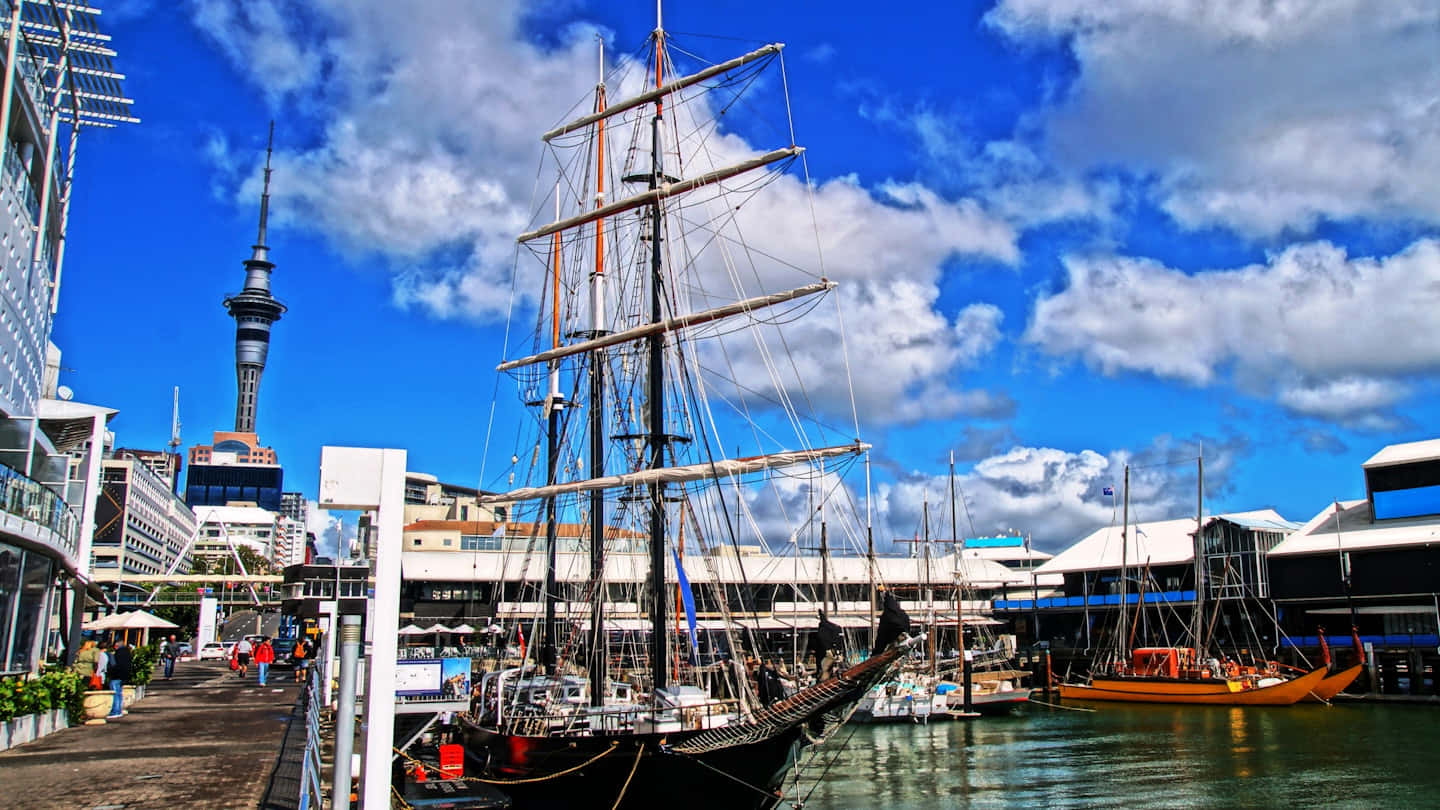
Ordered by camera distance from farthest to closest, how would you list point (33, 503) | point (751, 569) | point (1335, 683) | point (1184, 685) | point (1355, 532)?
point (751, 569)
point (1355, 532)
point (1184, 685)
point (1335, 683)
point (33, 503)

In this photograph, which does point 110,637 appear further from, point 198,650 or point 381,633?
point 381,633

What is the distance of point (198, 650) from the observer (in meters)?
70.4

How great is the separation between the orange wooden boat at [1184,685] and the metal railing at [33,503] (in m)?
56.4

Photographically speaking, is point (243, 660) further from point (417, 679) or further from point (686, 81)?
point (686, 81)

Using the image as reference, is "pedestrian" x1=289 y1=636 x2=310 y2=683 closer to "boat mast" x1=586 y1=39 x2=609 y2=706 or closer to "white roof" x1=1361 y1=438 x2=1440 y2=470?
"boat mast" x1=586 y1=39 x2=609 y2=706

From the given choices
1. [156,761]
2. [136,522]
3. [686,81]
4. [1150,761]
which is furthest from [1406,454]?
[136,522]

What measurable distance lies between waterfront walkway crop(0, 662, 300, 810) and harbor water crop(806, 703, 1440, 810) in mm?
15078

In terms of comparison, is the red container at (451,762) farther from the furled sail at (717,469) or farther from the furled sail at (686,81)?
the furled sail at (686,81)

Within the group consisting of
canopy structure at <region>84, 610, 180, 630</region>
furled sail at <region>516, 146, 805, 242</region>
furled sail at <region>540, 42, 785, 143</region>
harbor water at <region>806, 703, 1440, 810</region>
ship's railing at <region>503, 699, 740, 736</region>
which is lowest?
harbor water at <region>806, 703, 1440, 810</region>

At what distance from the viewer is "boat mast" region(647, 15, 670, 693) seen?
28359mm

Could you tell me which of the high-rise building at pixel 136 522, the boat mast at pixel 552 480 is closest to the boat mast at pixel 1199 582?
the boat mast at pixel 552 480

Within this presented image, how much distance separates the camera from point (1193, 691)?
61.8m

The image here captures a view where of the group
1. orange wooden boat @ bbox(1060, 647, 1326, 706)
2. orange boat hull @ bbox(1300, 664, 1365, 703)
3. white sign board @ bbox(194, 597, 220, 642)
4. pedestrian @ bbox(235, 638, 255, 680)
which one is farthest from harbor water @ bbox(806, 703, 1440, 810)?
white sign board @ bbox(194, 597, 220, 642)

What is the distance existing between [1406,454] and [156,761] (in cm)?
7471
